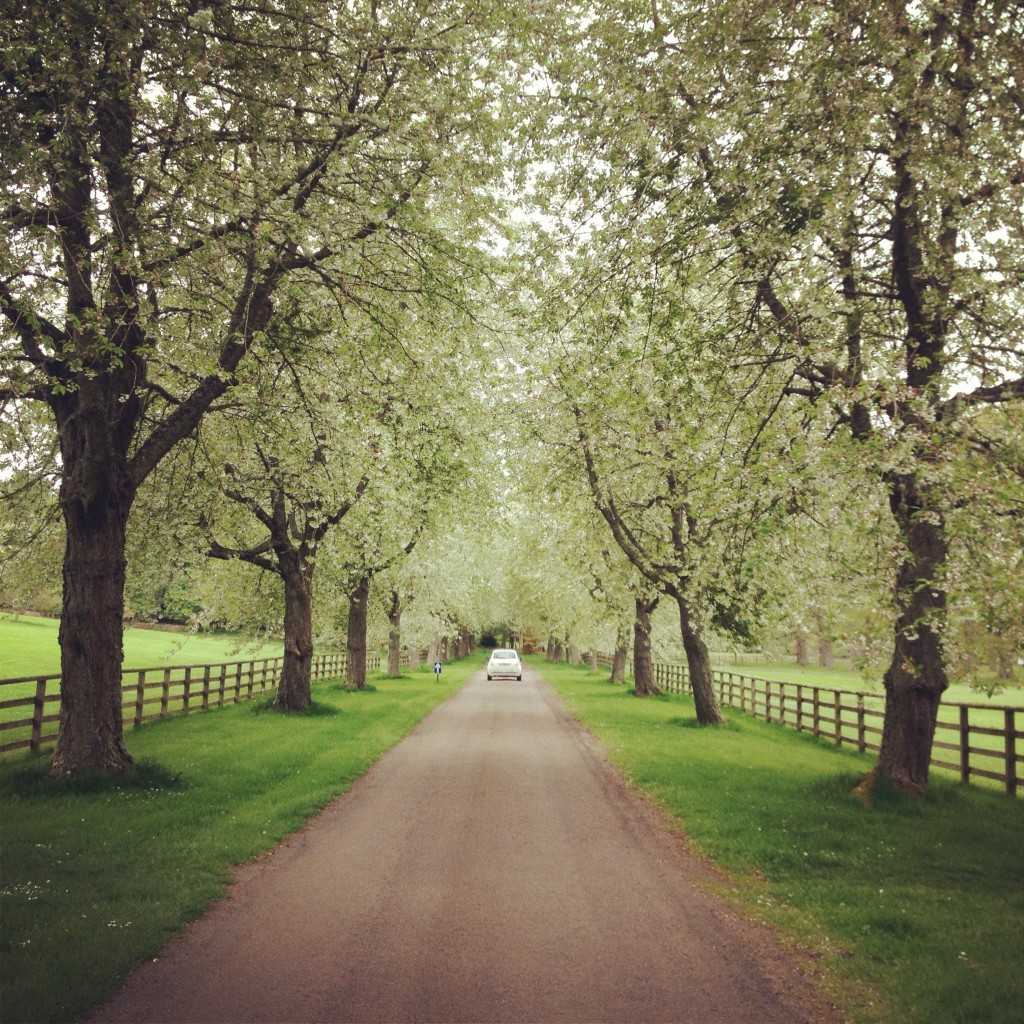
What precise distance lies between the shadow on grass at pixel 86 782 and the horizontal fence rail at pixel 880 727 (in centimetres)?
1110

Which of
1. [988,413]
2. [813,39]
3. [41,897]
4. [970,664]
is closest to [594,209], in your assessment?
[813,39]

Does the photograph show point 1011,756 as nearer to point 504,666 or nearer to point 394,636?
point 394,636

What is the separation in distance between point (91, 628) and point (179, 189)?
250 inches

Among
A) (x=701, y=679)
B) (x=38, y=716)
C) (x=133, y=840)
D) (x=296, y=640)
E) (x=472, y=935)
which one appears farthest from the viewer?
(x=296, y=640)

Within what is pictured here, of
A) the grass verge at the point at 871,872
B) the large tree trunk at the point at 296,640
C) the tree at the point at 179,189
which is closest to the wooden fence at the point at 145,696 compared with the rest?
the large tree trunk at the point at 296,640

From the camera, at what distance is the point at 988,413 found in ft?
27.7

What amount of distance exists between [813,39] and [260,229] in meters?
6.02

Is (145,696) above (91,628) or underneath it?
underneath

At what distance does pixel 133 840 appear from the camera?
7.75 meters

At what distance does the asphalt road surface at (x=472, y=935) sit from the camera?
15.3 ft

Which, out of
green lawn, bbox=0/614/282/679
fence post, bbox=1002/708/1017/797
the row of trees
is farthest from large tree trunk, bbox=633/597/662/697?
fence post, bbox=1002/708/1017/797

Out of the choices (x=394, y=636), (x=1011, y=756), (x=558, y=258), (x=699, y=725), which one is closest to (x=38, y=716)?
(x=558, y=258)

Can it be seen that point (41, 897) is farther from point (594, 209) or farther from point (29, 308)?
point (594, 209)

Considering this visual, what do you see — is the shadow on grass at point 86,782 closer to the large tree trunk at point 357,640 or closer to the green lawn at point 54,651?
the green lawn at point 54,651
